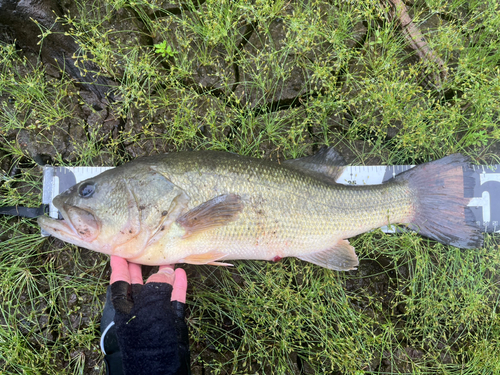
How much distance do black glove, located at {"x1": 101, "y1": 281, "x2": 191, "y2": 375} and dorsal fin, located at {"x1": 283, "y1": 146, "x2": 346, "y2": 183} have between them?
1.64 meters

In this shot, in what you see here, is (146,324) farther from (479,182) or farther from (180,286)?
(479,182)

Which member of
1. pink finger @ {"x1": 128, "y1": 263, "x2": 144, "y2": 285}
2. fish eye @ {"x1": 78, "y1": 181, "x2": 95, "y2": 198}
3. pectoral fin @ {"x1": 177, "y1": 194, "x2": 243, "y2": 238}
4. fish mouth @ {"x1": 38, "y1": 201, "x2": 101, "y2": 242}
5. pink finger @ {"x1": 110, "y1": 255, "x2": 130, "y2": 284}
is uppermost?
fish eye @ {"x1": 78, "y1": 181, "x2": 95, "y2": 198}

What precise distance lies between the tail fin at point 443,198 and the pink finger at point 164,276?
236 centimetres

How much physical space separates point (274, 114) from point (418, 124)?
59.0 inches

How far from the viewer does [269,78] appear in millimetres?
3209

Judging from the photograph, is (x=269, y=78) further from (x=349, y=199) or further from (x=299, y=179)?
(x=349, y=199)

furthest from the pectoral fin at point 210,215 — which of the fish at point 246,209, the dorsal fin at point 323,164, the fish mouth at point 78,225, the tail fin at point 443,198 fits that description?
the tail fin at point 443,198

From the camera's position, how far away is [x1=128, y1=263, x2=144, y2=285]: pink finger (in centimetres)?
274

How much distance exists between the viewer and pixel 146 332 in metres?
2.41

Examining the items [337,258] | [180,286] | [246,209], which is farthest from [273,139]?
[180,286]

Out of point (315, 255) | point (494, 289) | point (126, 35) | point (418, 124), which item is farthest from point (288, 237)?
point (126, 35)

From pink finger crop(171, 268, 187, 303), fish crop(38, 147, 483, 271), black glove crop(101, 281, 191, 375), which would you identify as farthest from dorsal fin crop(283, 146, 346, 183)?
black glove crop(101, 281, 191, 375)

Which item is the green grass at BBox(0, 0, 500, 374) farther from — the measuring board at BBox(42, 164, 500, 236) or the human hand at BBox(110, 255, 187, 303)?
the human hand at BBox(110, 255, 187, 303)

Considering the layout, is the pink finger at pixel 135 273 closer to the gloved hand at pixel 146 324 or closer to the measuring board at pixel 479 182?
the gloved hand at pixel 146 324
